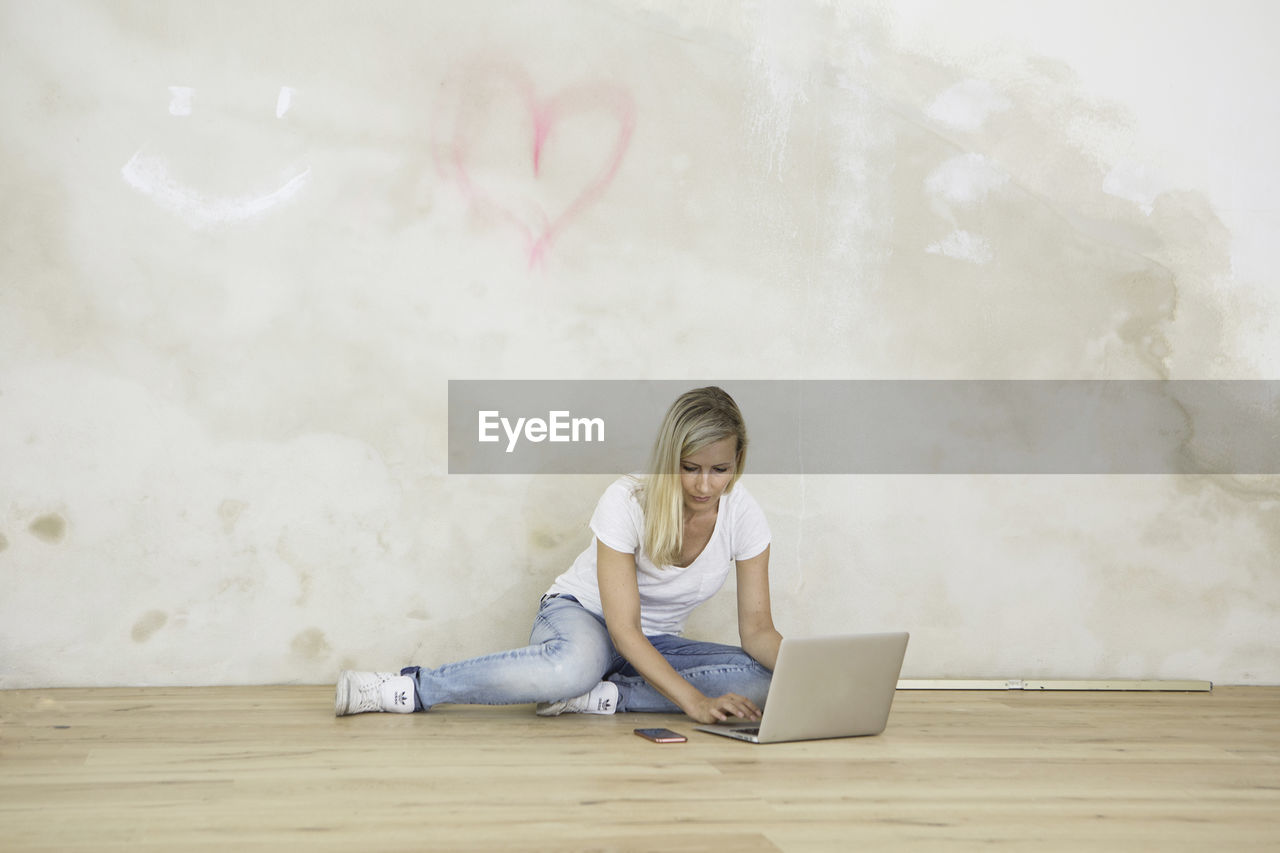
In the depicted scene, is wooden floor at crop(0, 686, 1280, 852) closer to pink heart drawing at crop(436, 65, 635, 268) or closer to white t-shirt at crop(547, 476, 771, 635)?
white t-shirt at crop(547, 476, 771, 635)

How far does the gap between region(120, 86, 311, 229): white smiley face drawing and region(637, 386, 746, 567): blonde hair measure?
4.26 ft

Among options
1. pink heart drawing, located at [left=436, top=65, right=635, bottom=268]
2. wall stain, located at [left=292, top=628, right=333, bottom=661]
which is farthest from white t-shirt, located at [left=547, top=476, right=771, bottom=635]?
pink heart drawing, located at [left=436, top=65, right=635, bottom=268]

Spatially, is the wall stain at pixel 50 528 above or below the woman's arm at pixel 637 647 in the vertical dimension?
above

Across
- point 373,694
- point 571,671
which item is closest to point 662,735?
point 571,671

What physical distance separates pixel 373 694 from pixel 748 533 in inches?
36.1

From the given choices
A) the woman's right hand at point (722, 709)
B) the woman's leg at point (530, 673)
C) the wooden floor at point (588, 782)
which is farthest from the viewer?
the woman's leg at point (530, 673)

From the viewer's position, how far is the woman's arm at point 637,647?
2236 mm

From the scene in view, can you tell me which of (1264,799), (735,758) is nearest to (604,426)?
(735,758)

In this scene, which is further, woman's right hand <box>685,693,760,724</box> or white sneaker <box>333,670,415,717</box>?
white sneaker <box>333,670,415,717</box>

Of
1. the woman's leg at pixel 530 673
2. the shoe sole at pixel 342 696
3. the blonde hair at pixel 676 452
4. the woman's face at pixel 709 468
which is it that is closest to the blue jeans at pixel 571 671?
the woman's leg at pixel 530 673

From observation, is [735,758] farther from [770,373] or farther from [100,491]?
[100,491]

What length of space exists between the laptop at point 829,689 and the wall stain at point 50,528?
1.75 metres

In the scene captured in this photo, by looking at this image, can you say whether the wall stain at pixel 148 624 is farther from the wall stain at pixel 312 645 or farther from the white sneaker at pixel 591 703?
the white sneaker at pixel 591 703

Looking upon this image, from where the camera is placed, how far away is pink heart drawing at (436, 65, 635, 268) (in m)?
2.99
